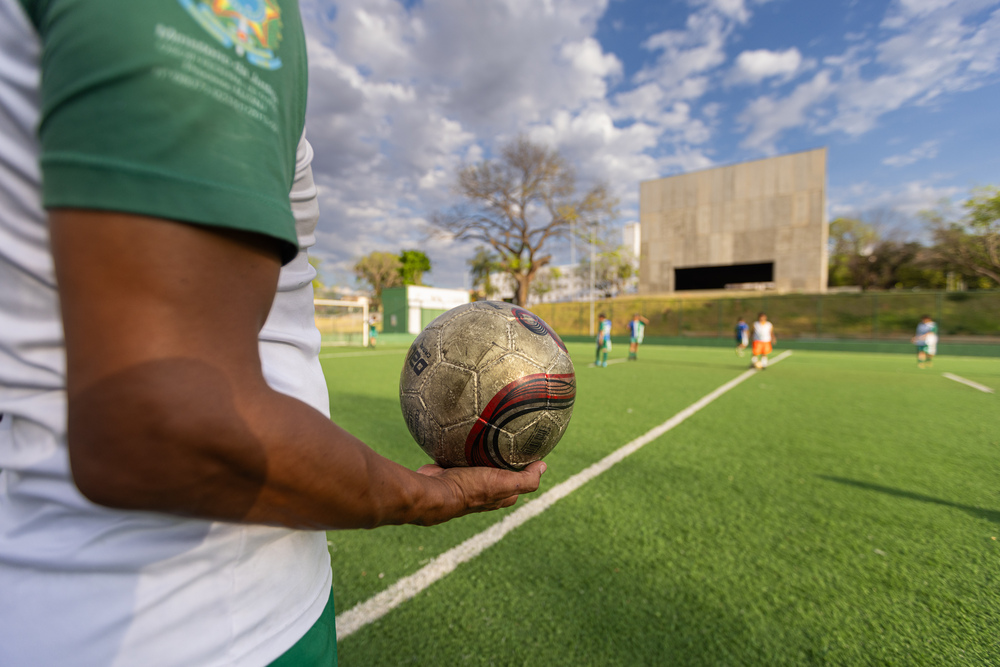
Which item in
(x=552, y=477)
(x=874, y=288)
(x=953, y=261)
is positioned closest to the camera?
(x=552, y=477)

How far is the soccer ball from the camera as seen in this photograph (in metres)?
1.34

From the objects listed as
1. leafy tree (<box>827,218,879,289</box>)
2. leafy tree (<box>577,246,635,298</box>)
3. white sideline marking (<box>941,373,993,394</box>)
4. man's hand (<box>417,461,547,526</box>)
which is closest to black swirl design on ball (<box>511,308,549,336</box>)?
man's hand (<box>417,461,547,526</box>)

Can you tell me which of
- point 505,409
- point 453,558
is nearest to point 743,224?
point 453,558

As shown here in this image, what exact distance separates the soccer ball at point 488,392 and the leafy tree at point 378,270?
67395 millimetres

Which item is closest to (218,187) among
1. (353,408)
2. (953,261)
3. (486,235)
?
(353,408)

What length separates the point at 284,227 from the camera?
516 millimetres

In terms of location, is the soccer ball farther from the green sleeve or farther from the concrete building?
the concrete building

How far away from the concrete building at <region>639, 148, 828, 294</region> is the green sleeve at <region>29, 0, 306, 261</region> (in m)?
44.4

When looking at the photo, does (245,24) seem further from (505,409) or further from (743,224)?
(743,224)

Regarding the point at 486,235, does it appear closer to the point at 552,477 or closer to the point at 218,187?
the point at 552,477

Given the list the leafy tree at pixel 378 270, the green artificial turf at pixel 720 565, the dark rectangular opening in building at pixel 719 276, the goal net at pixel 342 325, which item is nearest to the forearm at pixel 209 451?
the green artificial turf at pixel 720 565

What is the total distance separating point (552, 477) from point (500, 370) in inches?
120

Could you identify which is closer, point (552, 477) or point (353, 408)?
point (552, 477)

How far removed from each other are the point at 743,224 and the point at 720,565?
144 feet
